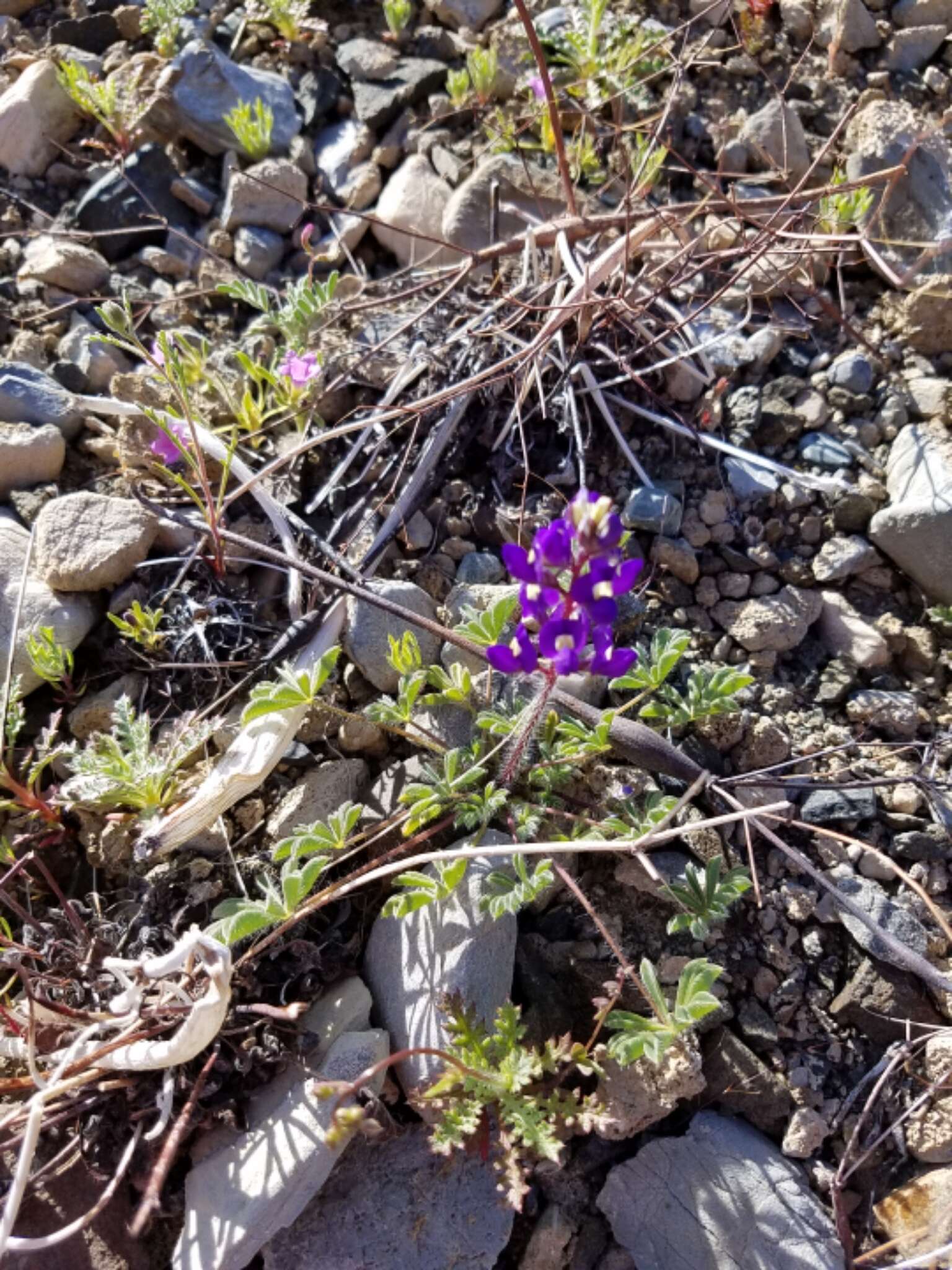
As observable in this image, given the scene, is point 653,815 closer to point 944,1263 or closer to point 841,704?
point 841,704

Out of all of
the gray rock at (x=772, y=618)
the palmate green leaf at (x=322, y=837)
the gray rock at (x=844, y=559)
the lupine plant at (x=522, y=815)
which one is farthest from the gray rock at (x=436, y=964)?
the gray rock at (x=844, y=559)

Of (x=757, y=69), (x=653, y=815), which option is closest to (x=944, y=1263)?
(x=653, y=815)

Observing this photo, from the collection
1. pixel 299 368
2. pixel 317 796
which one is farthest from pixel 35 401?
pixel 317 796

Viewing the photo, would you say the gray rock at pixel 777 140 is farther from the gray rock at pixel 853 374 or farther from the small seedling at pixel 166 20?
the small seedling at pixel 166 20

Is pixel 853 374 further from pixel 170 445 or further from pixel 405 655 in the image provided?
pixel 170 445

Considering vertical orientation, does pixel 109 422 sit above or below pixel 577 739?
above

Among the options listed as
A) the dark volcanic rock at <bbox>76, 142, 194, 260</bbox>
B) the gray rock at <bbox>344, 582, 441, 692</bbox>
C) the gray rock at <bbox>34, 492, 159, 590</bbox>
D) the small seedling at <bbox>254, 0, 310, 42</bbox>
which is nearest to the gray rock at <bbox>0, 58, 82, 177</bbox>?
the dark volcanic rock at <bbox>76, 142, 194, 260</bbox>
